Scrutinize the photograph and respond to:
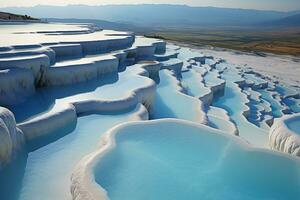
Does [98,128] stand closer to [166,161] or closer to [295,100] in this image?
[166,161]

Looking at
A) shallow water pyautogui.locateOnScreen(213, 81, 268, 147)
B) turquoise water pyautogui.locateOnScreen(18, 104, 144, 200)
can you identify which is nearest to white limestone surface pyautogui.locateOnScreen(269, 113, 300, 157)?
shallow water pyautogui.locateOnScreen(213, 81, 268, 147)

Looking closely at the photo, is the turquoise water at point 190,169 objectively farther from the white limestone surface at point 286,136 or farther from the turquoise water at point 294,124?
the turquoise water at point 294,124

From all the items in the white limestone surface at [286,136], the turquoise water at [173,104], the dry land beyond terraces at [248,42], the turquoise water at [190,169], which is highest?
the turquoise water at [190,169]

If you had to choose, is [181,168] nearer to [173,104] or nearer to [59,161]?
[59,161]

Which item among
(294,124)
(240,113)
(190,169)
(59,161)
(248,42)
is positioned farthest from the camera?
(248,42)

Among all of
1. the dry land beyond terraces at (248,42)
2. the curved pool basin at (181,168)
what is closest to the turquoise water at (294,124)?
the curved pool basin at (181,168)

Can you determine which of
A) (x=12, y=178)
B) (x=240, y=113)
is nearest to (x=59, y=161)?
(x=12, y=178)
